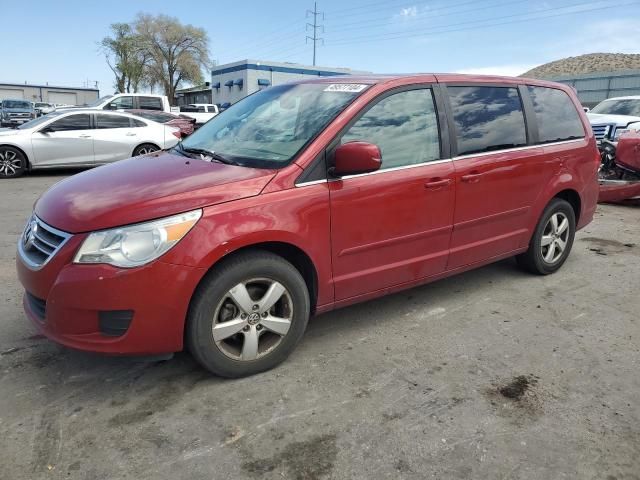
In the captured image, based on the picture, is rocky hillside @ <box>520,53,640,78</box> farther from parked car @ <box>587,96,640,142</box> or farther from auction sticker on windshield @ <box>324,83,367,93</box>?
auction sticker on windshield @ <box>324,83,367,93</box>

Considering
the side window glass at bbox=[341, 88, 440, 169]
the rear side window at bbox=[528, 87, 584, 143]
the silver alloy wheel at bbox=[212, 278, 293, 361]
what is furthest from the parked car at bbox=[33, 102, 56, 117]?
the silver alloy wheel at bbox=[212, 278, 293, 361]

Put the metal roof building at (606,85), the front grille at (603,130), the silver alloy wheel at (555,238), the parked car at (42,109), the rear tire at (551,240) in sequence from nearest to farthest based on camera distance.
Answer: the rear tire at (551,240) < the silver alloy wheel at (555,238) < the front grille at (603,130) < the parked car at (42,109) < the metal roof building at (606,85)

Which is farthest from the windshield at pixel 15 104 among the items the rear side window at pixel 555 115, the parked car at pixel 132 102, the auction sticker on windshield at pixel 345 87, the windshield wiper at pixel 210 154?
the rear side window at pixel 555 115

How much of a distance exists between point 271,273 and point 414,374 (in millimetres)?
1040

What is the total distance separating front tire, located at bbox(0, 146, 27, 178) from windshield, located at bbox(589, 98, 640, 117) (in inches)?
535

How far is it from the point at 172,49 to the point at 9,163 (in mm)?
54748

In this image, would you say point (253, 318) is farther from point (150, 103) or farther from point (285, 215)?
point (150, 103)

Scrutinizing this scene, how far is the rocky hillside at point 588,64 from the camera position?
74438mm

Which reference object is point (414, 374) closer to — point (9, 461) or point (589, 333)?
point (589, 333)

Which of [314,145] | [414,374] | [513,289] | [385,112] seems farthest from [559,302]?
[314,145]

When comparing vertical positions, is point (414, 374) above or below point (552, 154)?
below

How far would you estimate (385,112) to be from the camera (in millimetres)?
3463

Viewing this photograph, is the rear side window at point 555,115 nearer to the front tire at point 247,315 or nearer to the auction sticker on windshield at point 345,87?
the auction sticker on windshield at point 345,87

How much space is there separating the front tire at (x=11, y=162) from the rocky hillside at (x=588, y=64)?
243 feet
